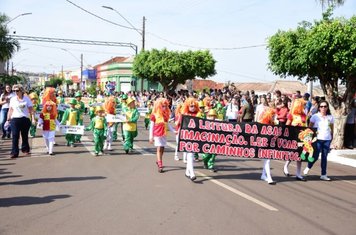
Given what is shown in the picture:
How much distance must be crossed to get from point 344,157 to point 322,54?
3389mm

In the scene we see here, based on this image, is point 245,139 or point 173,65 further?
point 173,65

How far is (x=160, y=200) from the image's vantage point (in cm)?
730

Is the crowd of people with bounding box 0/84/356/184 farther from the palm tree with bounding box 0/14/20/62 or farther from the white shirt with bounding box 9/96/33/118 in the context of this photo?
the palm tree with bounding box 0/14/20/62

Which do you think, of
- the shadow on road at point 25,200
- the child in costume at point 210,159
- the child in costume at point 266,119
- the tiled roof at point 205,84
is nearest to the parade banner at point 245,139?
the child in costume at point 266,119

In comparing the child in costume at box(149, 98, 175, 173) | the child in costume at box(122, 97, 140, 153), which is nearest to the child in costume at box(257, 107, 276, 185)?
the child in costume at box(149, 98, 175, 173)

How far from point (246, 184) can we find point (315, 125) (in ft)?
7.66

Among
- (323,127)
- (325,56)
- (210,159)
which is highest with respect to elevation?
(325,56)

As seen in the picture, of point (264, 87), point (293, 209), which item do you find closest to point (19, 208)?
point (293, 209)

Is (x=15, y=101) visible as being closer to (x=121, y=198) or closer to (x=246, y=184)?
(x=121, y=198)

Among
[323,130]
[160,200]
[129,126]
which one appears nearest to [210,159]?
[323,130]

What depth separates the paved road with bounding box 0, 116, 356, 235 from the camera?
19.4ft

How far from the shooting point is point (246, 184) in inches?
356

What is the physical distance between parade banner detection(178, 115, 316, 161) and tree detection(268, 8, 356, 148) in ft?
17.1

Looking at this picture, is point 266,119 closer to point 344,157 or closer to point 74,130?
point 344,157
